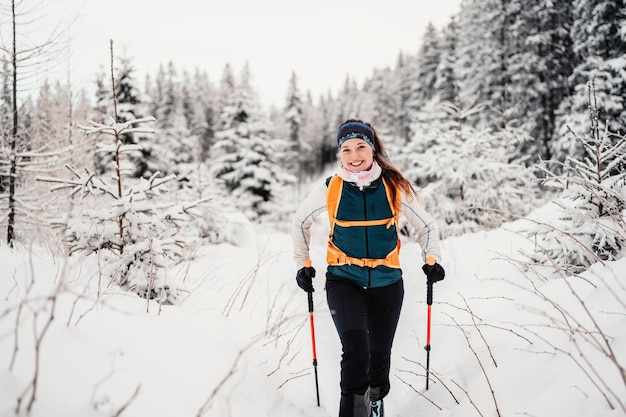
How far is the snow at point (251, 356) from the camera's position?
158 cm

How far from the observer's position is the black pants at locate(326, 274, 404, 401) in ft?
8.16

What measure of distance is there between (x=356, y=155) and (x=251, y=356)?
1913 millimetres

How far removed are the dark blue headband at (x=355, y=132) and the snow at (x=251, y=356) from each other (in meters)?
1.52

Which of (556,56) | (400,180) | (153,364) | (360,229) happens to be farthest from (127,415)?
(556,56)

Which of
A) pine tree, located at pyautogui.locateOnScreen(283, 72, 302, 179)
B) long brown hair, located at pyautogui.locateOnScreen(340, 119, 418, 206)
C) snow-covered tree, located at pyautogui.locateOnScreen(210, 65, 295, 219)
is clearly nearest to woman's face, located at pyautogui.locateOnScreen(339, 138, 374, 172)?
long brown hair, located at pyautogui.locateOnScreen(340, 119, 418, 206)

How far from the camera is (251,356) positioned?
9.43 feet

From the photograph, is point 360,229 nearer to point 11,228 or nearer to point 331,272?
point 331,272

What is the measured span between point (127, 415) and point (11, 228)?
24.3ft

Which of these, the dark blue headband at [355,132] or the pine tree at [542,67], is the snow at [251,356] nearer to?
the dark blue headband at [355,132]

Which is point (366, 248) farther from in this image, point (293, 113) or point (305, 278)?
point (293, 113)

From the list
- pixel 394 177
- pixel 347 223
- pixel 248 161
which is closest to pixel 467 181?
pixel 394 177

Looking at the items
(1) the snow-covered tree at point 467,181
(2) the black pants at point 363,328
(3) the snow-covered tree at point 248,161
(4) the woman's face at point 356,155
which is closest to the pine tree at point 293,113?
(3) the snow-covered tree at point 248,161

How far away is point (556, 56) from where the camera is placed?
17.8 meters

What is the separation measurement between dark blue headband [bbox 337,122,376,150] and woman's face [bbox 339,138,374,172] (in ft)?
0.16
